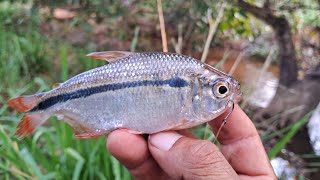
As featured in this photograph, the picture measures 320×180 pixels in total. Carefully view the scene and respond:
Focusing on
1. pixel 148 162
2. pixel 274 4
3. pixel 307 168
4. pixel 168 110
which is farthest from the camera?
pixel 274 4

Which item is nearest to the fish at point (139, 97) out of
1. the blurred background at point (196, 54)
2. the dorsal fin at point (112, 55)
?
the dorsal fin at point (112, 55)

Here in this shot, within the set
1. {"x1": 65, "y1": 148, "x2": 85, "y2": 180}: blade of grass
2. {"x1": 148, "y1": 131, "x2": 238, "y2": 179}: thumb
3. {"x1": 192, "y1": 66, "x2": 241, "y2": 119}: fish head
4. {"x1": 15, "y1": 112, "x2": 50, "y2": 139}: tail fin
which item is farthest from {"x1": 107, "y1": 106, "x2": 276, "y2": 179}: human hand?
{"x1": 65, "y1": 148, "x2": 85, "y2": 180}: blade of grass

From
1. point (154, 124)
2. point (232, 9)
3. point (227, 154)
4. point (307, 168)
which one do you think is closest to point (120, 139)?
point (154, 124)

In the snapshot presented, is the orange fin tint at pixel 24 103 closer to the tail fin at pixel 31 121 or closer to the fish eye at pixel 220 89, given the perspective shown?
the tail fin at pixel 31 121

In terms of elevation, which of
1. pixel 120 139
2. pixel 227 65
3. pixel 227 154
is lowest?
pixel 227 65

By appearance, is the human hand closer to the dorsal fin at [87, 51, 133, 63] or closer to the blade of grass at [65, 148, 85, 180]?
the dorsal fin at [87, 51, 133, 63]

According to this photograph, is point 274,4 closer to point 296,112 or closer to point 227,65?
point 296,112
